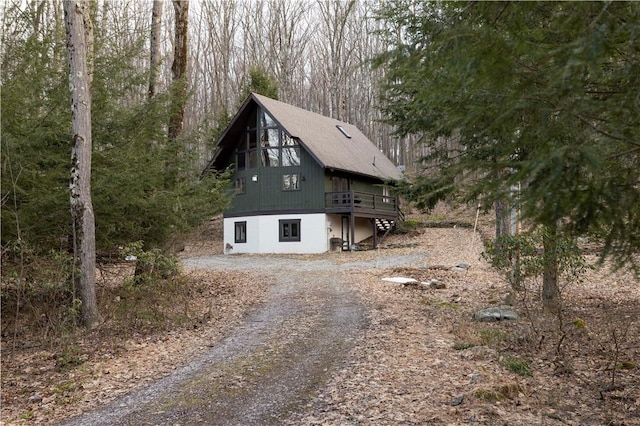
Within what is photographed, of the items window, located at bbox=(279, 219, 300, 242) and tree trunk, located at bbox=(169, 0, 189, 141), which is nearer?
tree trunk, located at bbox=(169, 0, 189, 141)

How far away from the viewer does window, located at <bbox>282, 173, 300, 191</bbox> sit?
24750mm

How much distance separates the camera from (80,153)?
8391 millimetres

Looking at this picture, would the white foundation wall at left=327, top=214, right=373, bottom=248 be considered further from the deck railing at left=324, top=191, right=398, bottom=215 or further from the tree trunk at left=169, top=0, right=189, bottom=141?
the tree trunk at left=169, top=0, right=189, bottom=141

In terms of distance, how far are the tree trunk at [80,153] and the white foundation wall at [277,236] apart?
15.8 meters

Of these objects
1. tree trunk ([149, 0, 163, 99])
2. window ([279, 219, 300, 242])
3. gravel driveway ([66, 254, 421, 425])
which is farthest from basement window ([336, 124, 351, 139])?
gravel driveway ([66, 254, 421, 425])

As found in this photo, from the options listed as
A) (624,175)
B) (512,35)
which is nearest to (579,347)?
(624,175)

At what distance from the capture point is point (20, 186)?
8.23 m

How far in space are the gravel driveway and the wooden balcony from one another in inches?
495

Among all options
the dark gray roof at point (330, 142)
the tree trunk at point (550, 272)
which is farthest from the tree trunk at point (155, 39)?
the dark gray roof at point (330, 142)

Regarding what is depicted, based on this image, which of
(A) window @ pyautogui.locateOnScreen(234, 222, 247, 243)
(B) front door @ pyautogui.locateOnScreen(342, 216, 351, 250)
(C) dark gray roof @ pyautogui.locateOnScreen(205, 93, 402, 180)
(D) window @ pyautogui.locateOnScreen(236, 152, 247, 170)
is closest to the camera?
(C) dark gray roof @ pyautogui.locateOnScreen(205, 93, 402, 180)

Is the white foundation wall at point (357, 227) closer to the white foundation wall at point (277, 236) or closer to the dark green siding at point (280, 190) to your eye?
the white foundation wall at point (277, 236)

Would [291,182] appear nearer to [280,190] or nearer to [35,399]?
[280,190]

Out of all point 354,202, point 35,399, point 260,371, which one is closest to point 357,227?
point 354,202

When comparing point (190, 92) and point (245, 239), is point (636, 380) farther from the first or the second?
point (245, 239)
